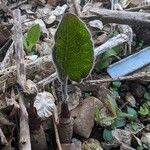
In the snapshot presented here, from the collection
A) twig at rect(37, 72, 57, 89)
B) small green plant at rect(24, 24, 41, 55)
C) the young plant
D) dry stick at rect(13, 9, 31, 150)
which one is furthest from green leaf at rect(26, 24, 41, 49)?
the young plant

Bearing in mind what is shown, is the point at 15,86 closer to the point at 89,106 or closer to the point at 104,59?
the point at 89,106

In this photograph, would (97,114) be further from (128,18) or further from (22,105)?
(128,18)

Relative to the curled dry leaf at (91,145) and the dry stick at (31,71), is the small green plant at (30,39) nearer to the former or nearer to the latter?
the dry stick at (31,71)

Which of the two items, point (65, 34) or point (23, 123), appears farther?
point (23, 123)

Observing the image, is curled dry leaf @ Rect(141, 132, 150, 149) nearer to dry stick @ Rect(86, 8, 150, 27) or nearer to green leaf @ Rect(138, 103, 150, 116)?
green leaf @ Rect(138, 103, 150, 116)

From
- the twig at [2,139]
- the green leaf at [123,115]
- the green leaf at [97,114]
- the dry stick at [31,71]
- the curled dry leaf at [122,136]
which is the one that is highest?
the dry stick at [31,71]

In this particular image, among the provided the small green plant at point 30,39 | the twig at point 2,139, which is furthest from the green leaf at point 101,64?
the twig at point 2,139

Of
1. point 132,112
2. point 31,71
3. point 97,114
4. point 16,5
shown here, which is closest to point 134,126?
point 132,112

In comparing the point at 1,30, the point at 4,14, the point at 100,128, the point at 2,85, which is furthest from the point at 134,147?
the point at 4,14
